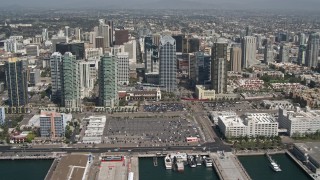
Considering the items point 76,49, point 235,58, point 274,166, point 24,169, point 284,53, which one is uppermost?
point 76,49

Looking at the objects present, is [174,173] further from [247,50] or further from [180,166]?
[247,50]

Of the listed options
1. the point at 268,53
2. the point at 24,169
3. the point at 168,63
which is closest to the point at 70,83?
the point at 168,63

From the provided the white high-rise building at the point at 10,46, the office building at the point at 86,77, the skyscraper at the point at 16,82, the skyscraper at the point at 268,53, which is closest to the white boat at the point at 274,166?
the office building at the point at 86,77

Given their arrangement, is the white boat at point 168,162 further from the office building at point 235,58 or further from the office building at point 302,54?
the office building at point 302,54

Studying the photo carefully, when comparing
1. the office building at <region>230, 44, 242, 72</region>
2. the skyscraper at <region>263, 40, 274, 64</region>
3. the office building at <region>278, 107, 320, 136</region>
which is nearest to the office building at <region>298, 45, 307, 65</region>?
the skyscraper at <region>263, 40, 274, 64</region>

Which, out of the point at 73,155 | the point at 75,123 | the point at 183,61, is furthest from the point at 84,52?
the point at 73,155

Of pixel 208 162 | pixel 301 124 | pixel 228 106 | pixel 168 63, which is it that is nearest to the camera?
pixel 208 162
